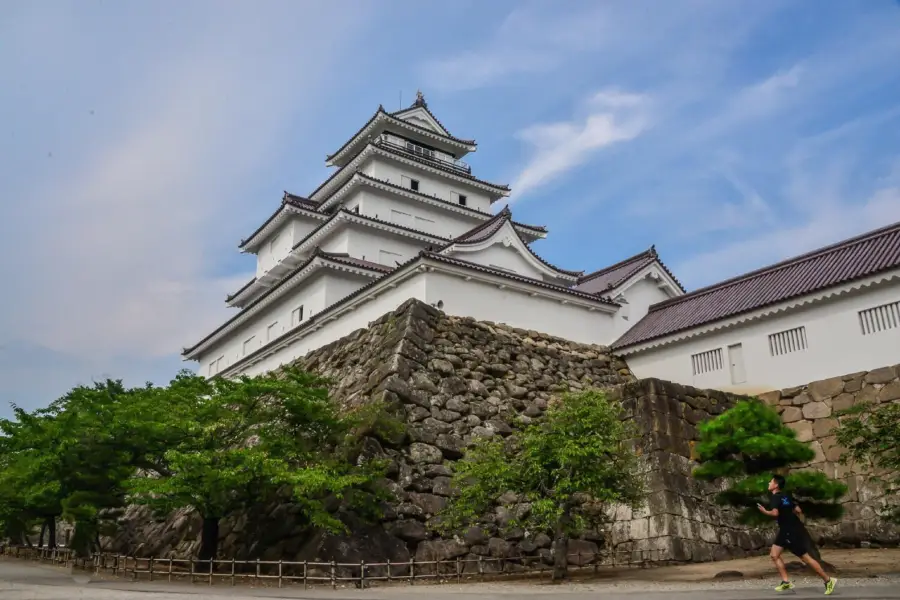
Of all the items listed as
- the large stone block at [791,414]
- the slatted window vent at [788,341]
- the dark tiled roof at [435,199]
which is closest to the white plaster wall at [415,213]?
the dark tiled roof at [435,199]

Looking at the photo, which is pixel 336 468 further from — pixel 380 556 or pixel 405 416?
pixel 405 416

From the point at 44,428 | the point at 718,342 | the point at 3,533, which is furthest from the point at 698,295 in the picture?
the point at 3,533

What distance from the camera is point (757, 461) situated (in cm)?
967

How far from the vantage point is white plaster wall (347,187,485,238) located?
2559cm

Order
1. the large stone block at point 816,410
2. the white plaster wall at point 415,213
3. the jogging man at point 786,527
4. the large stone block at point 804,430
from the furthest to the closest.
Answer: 1. the white plaster wall at point 415,213
2. the large stone block at point 804,430
3. the large stone block at point 816,410
4. the jogging man at point 786,527

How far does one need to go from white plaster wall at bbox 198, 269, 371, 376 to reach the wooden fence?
947 cm

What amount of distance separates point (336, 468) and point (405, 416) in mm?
2519

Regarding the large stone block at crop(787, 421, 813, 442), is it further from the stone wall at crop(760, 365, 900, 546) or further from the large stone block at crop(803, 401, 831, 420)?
the large stone block at crop(803, 401, 831, 420)

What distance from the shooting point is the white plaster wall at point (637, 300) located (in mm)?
19656

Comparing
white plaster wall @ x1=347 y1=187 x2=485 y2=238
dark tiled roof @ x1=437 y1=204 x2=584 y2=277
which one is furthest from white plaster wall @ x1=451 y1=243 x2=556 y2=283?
white plaster wall @ x1=347 y1=187 x2=485 y2=238

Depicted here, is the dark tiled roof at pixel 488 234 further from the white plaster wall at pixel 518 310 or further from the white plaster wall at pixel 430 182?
the white plaster wall at pixel 430 182

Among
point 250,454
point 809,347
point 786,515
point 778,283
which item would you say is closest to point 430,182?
point 778,283

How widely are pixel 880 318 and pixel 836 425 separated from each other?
2.23 m

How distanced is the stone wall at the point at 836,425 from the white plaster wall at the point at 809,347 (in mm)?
285
